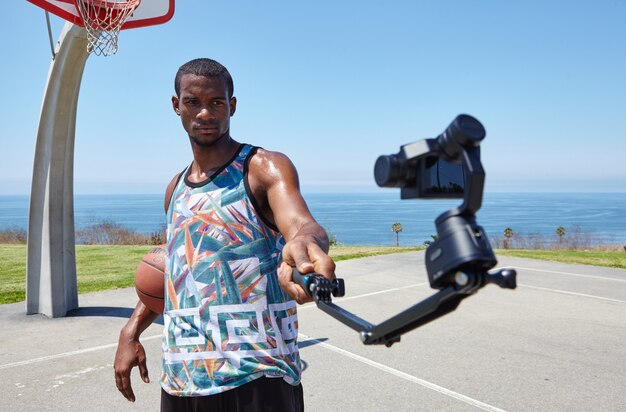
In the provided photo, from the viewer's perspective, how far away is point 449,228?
2.79 ft

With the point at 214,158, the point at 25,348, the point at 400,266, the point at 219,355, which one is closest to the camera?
the point at 219,355

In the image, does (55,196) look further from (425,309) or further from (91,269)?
(425,309)

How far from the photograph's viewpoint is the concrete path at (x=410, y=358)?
4.23 meters

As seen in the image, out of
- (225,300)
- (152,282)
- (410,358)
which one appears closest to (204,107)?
(225,300)

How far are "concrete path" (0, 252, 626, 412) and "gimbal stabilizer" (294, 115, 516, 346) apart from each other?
3.47 m

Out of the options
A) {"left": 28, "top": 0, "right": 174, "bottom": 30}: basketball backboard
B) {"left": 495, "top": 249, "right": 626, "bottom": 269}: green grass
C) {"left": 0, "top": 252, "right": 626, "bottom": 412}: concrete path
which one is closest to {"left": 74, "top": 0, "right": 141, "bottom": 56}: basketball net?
{"left": 28, "top": 0, "right": 174, "bottom": 30}: basketball backboard

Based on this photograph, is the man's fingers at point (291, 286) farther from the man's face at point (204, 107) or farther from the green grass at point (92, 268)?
the green grass at point (92, 268)

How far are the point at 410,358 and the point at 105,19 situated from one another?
5157mm

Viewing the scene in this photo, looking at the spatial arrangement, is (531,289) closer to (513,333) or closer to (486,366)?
(513,333)

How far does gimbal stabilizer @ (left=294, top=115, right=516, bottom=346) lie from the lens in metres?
0.82

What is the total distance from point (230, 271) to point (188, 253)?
0.67 ft

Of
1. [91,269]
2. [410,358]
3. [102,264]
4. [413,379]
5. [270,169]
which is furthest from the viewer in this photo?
[102,264]

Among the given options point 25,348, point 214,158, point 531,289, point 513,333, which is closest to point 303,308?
point 513,333

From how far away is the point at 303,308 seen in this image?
742 centimetres
